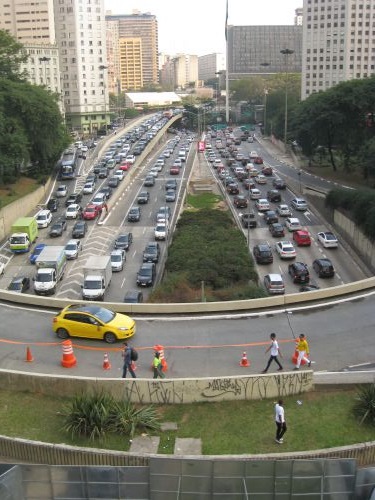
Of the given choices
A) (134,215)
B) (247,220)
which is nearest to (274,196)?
(247,220)

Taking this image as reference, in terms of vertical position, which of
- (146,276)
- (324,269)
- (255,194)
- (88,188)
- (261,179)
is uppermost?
(88,188)

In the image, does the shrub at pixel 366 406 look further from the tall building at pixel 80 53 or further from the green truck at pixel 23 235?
the tall building at pixel 80 53

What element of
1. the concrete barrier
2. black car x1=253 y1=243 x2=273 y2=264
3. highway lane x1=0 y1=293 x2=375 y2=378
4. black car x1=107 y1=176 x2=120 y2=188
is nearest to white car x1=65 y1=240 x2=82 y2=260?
black car x1=253 y1=243 x2=273 y2=264

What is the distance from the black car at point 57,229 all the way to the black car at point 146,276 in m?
14.4

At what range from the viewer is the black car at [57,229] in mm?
51688

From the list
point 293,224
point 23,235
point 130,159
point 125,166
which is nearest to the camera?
point 23,235

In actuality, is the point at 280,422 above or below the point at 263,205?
above

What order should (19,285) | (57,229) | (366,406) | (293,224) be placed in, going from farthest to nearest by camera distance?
(293,224) → (57,229) → (19,285) → (366,406)

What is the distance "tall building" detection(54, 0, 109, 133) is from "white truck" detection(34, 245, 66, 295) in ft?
340

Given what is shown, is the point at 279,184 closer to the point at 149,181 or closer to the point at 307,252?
the point at 149,181

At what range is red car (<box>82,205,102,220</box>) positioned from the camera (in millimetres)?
57094

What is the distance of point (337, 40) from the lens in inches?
6043

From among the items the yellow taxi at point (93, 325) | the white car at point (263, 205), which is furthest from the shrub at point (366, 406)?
the white car at point (263, 205)

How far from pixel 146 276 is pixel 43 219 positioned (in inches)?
A: 784
